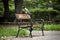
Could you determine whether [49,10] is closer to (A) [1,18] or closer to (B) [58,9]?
(B) [58,9]

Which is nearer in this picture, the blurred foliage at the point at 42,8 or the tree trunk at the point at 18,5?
the tree trunk at the point at 18,5

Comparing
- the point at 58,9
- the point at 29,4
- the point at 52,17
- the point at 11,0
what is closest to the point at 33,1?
the point at 29,4

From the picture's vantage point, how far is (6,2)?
24.3 metres

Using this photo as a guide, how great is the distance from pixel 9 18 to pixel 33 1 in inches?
334

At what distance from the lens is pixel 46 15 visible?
24781 mm

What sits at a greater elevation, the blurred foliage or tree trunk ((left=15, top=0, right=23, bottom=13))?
tree trunk ((left=15, top=0, right=23, bottom=13))

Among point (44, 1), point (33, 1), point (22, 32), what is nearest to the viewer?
point (22, 32)

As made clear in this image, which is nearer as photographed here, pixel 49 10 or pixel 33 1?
pixel 49 10

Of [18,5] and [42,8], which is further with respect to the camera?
[42,8]

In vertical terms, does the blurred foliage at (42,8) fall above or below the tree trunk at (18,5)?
below

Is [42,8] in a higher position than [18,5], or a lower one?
lower

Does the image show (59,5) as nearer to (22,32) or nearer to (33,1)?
(33,1)

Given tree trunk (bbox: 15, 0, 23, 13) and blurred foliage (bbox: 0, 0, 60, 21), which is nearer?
tree trunk (bbox: 15, 0, 23, 13)

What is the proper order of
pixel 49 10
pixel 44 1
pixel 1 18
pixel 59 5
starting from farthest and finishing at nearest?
pixel 44 1, pixel 59 5, pixel 49 10, pixel 1 18
